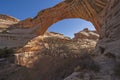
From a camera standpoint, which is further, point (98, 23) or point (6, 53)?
point (6, 53)

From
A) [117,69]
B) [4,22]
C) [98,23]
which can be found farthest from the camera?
[4,22]

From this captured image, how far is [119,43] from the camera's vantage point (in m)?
5.83

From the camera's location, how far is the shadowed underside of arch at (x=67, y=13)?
44.7ft

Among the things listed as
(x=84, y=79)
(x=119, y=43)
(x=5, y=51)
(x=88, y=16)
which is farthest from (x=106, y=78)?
(x=5, y=51)

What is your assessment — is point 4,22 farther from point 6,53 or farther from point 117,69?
point 117,69

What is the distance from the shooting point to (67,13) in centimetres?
1789

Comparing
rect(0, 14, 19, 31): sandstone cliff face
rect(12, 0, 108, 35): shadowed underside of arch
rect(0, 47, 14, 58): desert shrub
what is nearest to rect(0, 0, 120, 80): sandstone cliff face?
rect(12, 0, 108, 35): shadowed underside of arch

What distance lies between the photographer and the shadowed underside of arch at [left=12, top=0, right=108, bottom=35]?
44.7 feet

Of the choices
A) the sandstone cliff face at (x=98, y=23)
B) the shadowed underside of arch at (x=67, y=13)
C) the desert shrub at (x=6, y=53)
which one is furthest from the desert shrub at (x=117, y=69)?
the desert shrub at (x=6, y=53)

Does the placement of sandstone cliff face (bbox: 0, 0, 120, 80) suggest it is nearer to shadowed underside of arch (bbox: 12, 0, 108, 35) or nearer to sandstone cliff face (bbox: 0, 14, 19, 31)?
shadowed underside of arch (bbox: 12, 0, 108, 35)

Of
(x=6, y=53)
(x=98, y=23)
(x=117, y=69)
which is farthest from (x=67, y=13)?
(x=117, y=69)

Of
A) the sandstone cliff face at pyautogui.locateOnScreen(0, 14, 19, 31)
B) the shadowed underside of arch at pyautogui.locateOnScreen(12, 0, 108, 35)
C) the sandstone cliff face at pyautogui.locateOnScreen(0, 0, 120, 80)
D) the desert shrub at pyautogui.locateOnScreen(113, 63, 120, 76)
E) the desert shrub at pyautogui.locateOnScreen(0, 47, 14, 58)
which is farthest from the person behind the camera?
the sandstone cliff face at pyautogui.locateOnScreen(0, 14, 19, 31)

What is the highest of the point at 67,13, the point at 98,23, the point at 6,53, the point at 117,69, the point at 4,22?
the point at 4,22

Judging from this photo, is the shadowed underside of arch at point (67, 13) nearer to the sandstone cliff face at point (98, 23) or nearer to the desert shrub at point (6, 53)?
the sandstone cliff face at point (98, 23)
